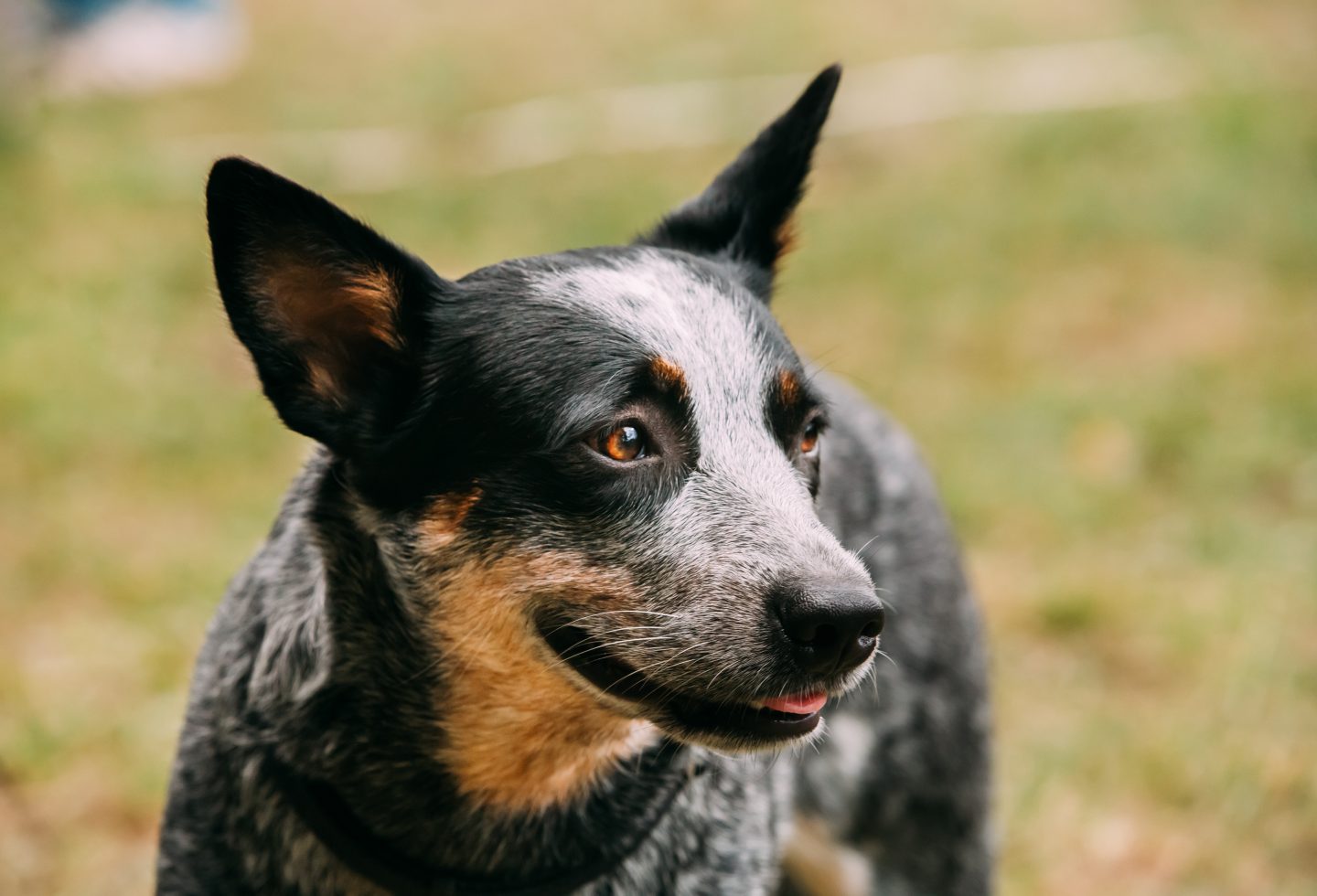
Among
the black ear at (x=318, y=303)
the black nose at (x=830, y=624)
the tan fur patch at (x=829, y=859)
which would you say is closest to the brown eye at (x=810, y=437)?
the black nose at (x=830, y=624)

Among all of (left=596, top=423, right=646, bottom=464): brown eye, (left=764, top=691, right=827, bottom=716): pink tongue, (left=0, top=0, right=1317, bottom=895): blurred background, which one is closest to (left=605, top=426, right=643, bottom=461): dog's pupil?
(left=596, top=423, right=646, bottom=464): brown eye

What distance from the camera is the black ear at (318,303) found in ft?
8.00

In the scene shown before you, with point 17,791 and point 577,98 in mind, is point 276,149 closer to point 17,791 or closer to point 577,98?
point 577,98

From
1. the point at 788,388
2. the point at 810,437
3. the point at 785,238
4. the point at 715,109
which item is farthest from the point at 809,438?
the point at 715,109

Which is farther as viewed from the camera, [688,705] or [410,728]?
[410,728]

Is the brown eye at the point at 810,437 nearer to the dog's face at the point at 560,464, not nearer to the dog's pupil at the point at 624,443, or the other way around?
the dog's face at the point at 560,464

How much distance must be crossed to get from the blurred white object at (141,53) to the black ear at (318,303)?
325 inches

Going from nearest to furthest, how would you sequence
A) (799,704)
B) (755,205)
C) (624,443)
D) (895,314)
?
1. (799,704)
2. (624,443)
3. (755,205)
4. (895,314)

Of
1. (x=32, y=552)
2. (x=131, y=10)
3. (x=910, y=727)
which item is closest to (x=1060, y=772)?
(x=910, y=727)

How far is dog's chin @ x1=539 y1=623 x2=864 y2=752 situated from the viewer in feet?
8.11

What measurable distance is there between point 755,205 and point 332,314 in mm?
980

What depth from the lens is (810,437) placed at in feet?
9.51

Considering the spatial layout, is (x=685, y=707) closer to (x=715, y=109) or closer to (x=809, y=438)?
(x=809, y=438)

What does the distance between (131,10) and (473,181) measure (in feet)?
10.7
